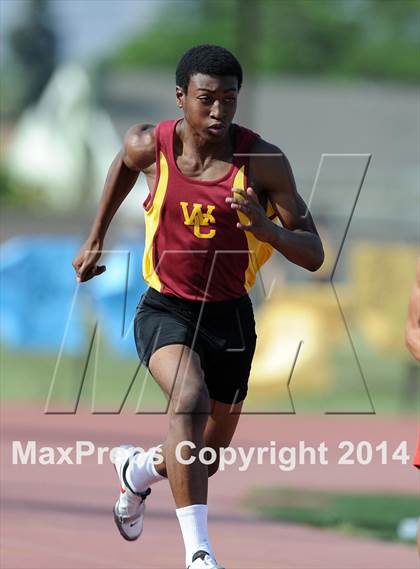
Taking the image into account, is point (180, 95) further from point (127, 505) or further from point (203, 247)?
point (127, 505)

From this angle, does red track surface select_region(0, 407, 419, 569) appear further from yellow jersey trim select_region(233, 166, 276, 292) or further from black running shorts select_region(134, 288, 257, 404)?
yellow jersey trim select_region(233, 166, 276, 292)

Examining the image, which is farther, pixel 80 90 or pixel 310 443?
pixel 80 90

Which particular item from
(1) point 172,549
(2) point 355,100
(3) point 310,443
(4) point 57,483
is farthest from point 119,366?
(2) point 355,100

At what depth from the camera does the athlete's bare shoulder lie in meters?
7.61

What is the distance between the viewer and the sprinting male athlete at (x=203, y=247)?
6.97 metres

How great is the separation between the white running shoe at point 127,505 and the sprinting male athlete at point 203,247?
862mm

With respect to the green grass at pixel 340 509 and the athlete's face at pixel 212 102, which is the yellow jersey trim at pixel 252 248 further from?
the green grass at pixel 340 509

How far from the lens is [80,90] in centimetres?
7338

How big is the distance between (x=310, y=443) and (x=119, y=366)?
950cm

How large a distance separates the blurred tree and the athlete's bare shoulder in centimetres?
7924

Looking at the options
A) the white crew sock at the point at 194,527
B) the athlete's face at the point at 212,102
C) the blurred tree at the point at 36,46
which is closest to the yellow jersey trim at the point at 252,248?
the athlete's face at the point at 212,102

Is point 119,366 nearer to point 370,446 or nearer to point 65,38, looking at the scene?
point 370,446

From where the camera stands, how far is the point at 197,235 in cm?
736

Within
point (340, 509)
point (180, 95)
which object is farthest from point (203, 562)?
point (340, 509)
